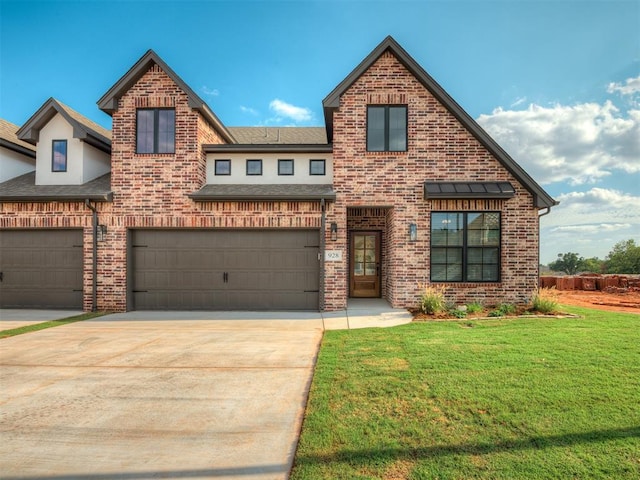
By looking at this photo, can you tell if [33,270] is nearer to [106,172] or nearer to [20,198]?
[20,198]

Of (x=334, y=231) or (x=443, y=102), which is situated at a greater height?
(x=443, y=102)

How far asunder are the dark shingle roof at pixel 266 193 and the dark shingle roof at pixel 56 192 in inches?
114

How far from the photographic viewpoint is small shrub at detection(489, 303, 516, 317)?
30.1ft

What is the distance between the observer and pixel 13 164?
12383 millimetres

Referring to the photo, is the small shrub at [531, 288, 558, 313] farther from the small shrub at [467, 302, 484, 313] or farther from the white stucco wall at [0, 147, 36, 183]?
the white stucco wall at [0, 147, 36, 183]

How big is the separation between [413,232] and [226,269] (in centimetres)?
582

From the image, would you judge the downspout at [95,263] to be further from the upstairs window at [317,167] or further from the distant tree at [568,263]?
the distant tree at [568,263]

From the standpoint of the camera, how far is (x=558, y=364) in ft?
16.8

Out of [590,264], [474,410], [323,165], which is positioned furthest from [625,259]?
[474,410]

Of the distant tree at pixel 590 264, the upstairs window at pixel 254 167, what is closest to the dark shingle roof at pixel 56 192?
the upstairs window at pixel 254 167

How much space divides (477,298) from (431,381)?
664 centimetres

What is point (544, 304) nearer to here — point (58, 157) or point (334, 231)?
point (334, 231)

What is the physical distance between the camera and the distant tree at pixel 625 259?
26.7 meters

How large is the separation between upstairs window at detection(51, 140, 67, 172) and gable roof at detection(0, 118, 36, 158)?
173cm
